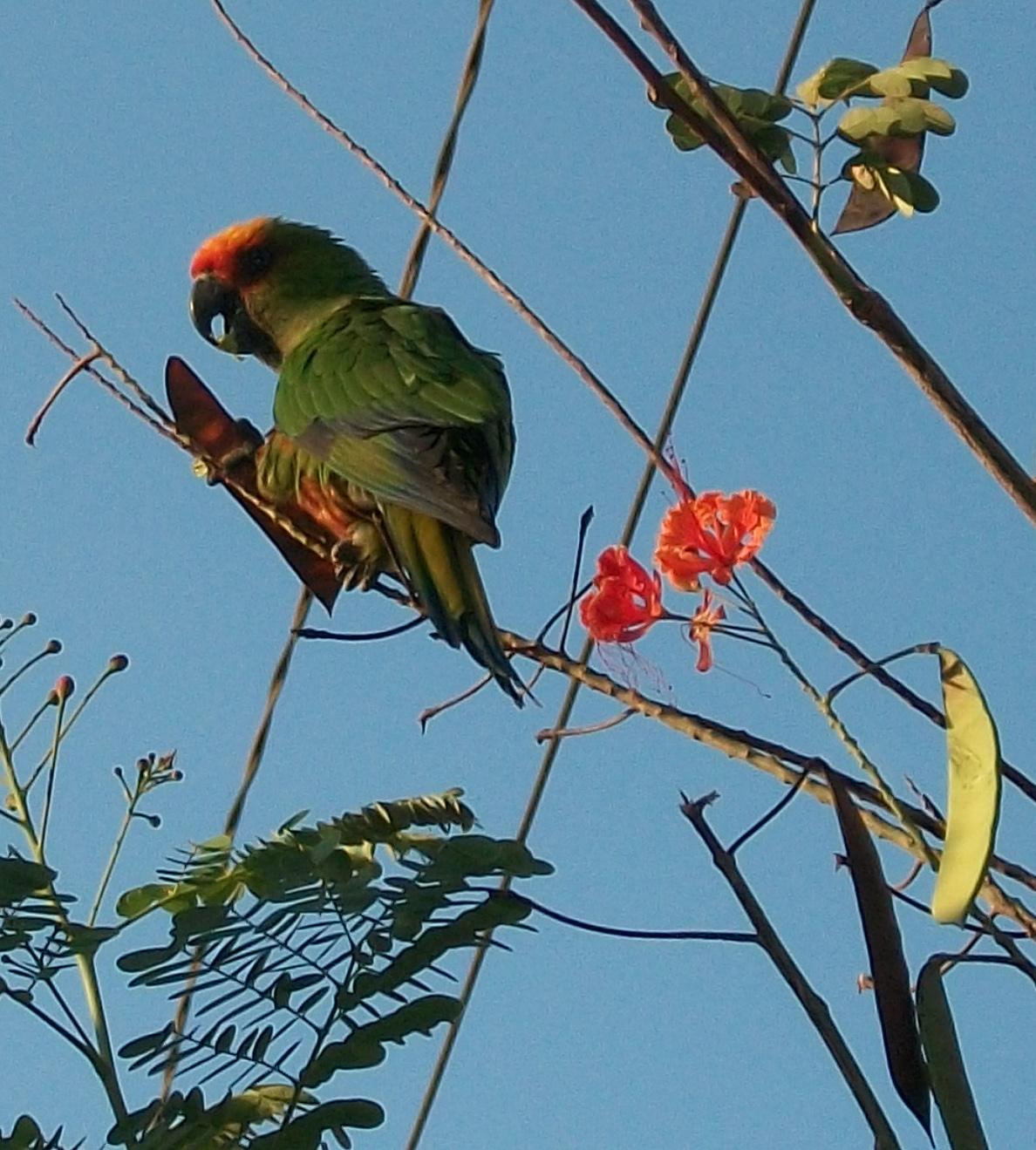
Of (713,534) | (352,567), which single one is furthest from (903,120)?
(352,567)

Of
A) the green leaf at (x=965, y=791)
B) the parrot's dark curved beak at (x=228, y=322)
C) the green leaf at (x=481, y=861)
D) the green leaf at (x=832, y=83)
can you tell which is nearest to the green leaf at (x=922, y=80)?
the green leaf at (x=832, y=83)

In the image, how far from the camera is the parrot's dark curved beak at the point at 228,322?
10.2ft

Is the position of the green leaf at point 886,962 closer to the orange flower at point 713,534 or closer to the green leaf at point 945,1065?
the green leaf at point 945,1065

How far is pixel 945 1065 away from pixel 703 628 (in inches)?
14.9

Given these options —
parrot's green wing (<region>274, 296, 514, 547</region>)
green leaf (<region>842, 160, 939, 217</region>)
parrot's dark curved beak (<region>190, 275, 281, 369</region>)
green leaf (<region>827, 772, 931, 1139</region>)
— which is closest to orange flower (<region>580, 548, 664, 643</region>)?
green leaf (<region>842, 160, 939, 217</region>)

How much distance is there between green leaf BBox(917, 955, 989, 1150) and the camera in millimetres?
686

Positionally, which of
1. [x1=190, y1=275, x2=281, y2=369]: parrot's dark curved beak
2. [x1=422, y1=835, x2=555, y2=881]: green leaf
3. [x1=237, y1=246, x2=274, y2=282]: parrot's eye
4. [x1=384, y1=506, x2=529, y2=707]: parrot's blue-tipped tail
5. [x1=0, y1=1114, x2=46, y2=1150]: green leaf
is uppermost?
[x1=237, y1=246, x2=274, y2=282]: parrot's eye

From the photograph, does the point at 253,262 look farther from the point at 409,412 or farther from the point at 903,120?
the point at 903,120

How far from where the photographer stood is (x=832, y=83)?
1.02 m

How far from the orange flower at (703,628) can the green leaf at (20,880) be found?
0.40 meters

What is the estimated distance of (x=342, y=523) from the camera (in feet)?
7.53

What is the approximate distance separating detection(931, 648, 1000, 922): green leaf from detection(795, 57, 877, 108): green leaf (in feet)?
1.25

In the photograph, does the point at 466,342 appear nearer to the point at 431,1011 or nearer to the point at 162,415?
the point at 162,415

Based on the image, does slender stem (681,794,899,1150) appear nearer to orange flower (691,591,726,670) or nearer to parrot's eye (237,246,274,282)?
A: orange flower (691,591,726,670)
